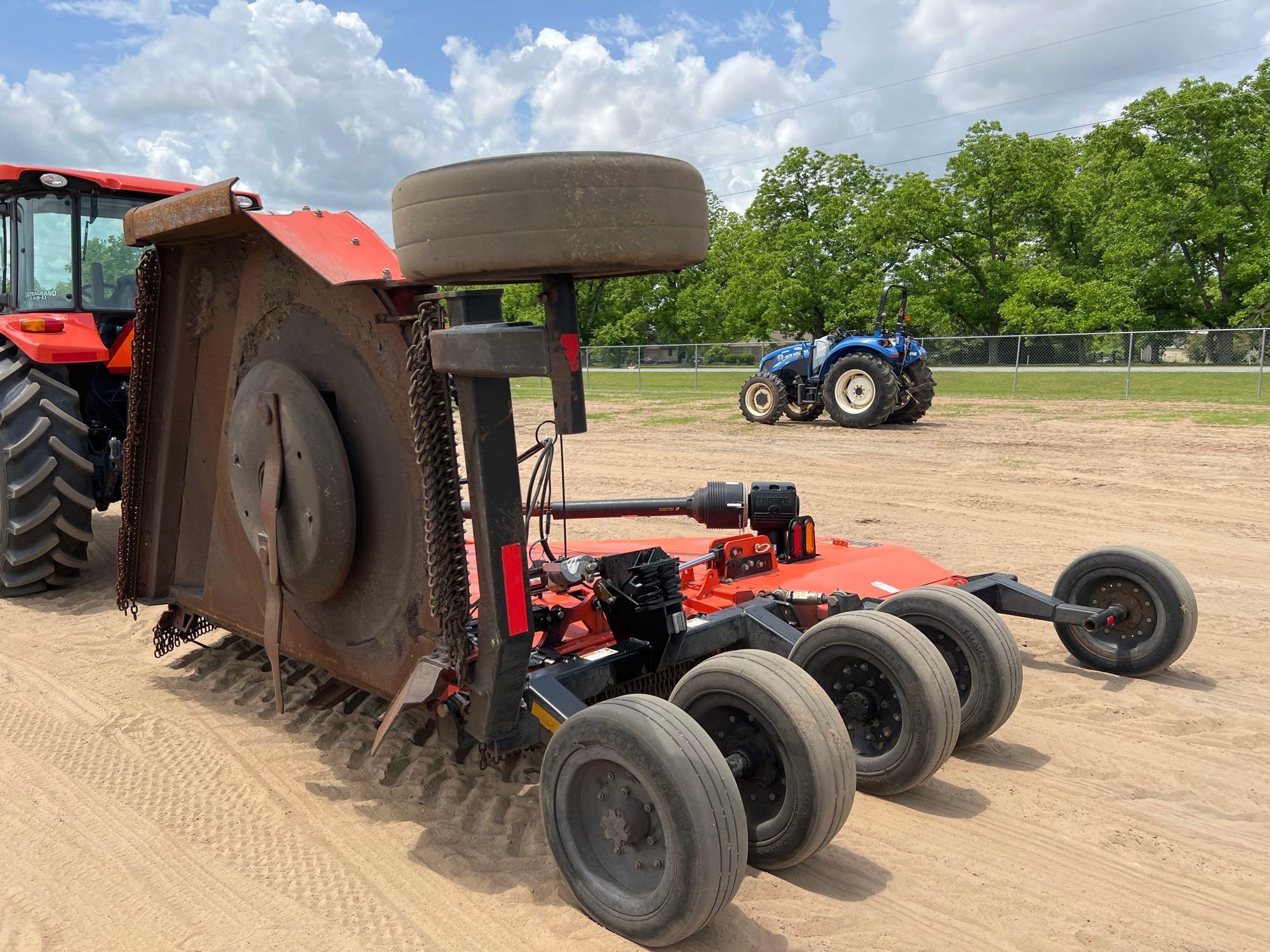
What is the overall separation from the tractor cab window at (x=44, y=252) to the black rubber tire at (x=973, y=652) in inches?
227

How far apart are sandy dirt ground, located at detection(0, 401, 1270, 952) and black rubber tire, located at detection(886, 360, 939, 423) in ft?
33.1

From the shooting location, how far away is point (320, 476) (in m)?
3.32

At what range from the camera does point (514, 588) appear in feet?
9.77

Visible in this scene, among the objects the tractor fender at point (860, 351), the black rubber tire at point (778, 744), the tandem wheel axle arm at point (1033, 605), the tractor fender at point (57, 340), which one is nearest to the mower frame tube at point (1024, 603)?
the tandem wheel axle arm at point (1033, 605)

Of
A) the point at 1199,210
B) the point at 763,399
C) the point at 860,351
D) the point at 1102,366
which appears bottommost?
the point at 763,399

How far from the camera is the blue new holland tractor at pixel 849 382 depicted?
51.2ft

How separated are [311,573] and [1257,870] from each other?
3.24 m

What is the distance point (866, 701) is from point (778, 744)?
0.70 metres

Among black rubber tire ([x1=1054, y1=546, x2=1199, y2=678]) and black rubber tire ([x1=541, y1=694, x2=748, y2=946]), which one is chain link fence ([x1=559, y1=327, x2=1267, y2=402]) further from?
black rubber tire ([x1=541, y1=694, x2=748, y2=946])

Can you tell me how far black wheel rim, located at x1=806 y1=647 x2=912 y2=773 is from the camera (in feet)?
10.9

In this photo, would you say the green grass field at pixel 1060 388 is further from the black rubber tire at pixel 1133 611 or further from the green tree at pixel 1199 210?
the black rubber tire at pixel 1133 611

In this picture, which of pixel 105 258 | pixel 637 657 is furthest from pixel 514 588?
pixel 105 258

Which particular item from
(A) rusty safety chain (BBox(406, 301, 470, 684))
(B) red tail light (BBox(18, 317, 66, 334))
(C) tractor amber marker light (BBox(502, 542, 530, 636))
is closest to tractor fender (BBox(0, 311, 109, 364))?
(B) red tail light (BBox(18, 317, 66, 334))

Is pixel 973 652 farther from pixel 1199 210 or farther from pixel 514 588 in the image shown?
pixel 1199 210
